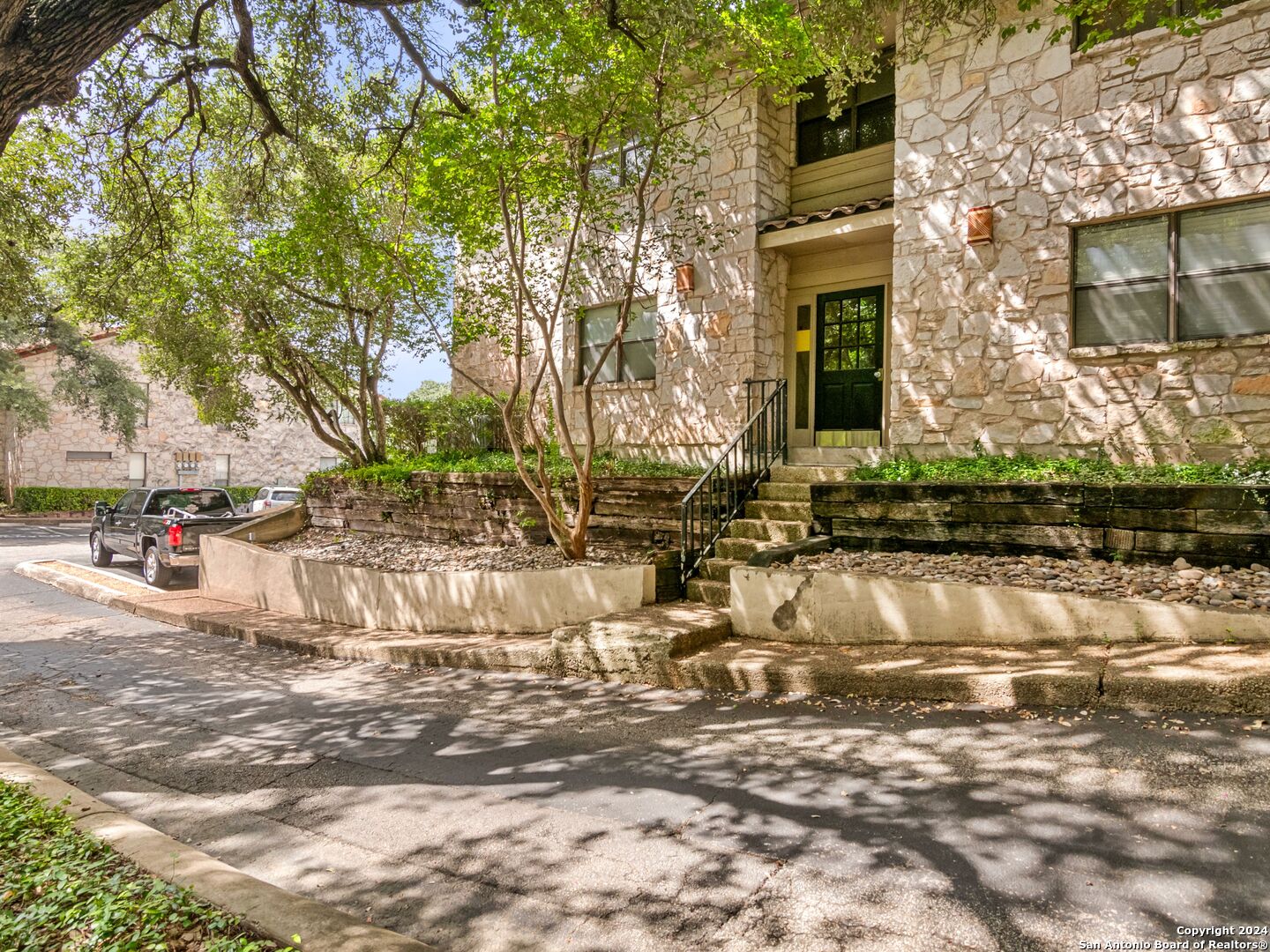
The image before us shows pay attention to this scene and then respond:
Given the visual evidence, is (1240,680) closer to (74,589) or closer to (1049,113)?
(1049,113)

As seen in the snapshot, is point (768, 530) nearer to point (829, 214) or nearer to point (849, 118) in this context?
point (829, 214)

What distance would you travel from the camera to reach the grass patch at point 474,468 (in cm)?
934

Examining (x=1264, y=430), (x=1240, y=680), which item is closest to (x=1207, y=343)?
(x=1264, y=430)

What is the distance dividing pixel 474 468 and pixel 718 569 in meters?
4.82

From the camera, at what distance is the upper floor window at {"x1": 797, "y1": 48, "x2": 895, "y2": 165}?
30.6 feet

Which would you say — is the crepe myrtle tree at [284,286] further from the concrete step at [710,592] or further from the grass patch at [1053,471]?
the grass patch at [1053,471]

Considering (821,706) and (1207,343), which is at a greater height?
(1207,343)

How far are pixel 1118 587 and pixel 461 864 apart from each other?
455 cm

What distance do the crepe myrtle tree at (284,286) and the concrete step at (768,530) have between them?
15.6 ft

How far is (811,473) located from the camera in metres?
7.89

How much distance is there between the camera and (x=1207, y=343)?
6.54m

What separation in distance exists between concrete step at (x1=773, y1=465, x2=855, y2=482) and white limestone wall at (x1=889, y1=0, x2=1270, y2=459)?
110 centimetres

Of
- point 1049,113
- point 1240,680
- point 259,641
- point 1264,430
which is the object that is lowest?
point 259,641

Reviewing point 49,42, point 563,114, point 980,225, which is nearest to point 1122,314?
point 980,225
